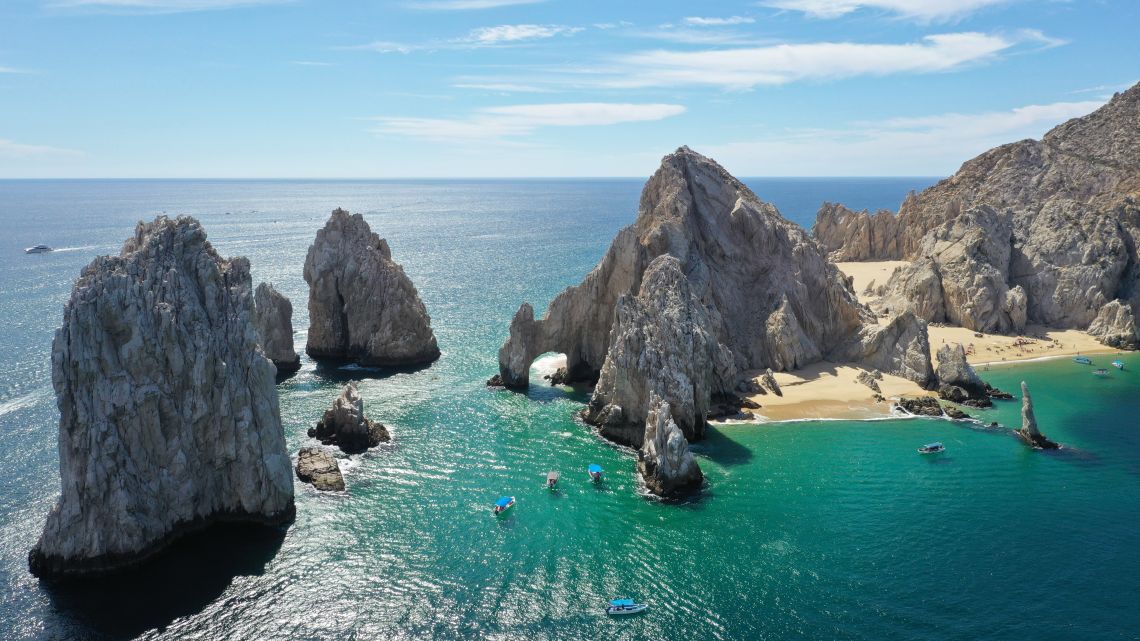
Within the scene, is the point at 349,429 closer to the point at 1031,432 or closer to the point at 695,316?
the point at 695,316

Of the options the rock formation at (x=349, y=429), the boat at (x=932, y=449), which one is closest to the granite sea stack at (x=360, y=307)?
the rock formation at (x=349, y=429)

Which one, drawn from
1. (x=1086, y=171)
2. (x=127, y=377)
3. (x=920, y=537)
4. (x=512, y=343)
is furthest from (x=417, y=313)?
(x=1086, y=171)

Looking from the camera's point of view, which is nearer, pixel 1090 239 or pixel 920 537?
pixel 920 537

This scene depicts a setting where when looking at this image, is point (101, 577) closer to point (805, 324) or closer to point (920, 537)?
point (920, 537)

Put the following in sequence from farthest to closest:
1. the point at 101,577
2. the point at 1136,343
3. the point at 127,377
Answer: the point at 1136,343, the point at 127,377, the point at 101,577

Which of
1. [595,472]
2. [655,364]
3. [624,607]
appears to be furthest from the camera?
[655,364]

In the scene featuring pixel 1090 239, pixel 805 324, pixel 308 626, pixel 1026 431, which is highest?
pixel 1090 239

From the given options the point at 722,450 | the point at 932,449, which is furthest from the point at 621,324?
the point at 932,449
